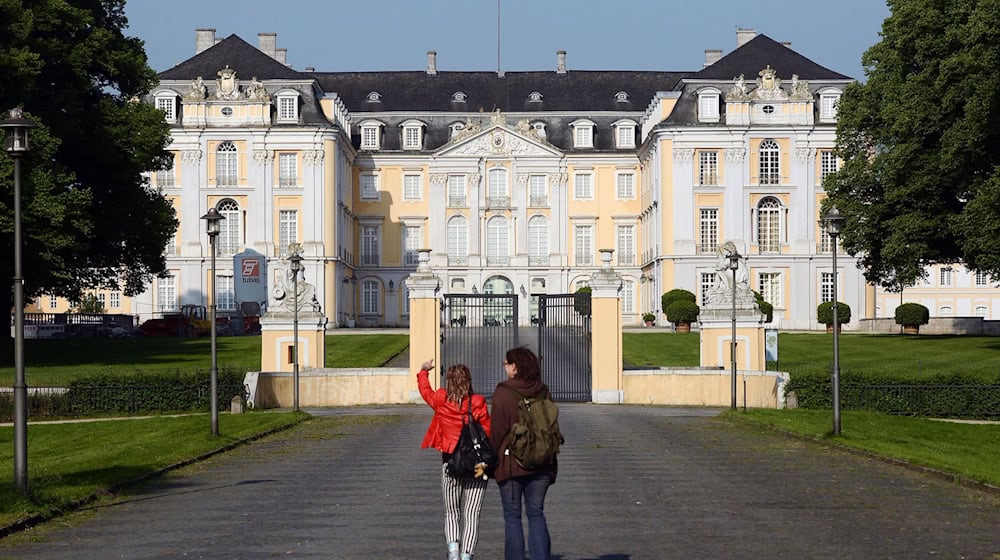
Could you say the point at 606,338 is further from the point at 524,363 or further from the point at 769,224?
the point at 769,224

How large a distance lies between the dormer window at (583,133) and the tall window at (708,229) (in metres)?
11.1

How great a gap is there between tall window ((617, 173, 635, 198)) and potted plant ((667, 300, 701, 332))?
21144 mm

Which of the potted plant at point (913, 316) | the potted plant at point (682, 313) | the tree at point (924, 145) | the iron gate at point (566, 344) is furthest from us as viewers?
the potted plant at point (682, 313)

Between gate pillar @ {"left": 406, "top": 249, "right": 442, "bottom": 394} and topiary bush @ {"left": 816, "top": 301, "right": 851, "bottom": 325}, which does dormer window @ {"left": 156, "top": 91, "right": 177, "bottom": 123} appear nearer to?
topiary bush @ {"left": 816, "top": 301, "right": 851, "bottom": 325}

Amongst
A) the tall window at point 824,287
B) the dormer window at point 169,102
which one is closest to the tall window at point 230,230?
the dormer window at point 169,102

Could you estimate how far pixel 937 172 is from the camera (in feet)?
159

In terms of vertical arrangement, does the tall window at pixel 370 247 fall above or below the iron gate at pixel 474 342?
above

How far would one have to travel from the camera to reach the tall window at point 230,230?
78125mm

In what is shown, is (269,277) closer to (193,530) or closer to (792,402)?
(792,402)

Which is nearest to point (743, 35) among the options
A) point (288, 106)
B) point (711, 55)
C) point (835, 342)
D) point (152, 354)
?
point (711, 55)

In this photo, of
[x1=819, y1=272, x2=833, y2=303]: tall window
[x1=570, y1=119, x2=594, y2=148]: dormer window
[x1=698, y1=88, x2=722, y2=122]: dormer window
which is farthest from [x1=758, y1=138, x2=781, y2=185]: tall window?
[x1=570, y1=119, x2=594, y2=148]: dormer window

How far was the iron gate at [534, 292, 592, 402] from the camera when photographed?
34.8 meters

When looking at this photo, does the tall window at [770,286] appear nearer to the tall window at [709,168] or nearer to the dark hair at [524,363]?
the tall window at [709,168]

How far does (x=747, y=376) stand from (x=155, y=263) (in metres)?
24.3
